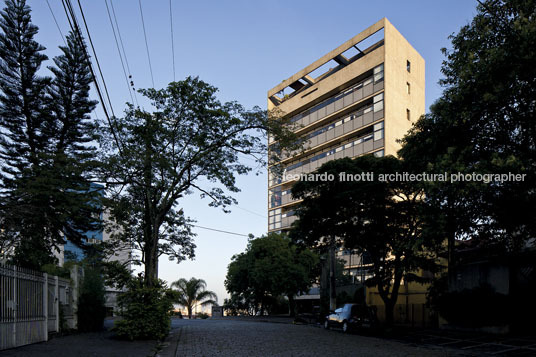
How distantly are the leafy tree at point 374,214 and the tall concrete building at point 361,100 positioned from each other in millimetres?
19907

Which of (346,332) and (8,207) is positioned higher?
(8,207)

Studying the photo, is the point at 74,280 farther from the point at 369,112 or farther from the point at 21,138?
the point at 369,112

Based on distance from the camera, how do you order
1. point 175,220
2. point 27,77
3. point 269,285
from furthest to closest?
point 269,285 < point 27,77 < point 175,220

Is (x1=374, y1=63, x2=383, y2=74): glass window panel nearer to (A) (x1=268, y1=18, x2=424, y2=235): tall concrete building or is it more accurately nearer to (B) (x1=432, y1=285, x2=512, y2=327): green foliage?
(A) (x1=268, y1=18, x2=424, y2=235): tall concrete building

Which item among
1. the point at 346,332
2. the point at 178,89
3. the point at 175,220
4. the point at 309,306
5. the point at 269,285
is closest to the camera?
the point at 178,89

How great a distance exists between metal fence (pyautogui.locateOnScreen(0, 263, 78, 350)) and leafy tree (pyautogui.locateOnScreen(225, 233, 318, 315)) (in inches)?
943

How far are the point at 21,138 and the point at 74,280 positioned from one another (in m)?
14.3

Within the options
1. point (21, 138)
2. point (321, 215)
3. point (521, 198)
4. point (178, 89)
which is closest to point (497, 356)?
point (521, 198)

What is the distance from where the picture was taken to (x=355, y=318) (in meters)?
22.2

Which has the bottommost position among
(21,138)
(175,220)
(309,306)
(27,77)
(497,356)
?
(309,306)

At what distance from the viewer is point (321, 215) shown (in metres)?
23.2

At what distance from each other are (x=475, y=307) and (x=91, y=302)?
53.6 ft

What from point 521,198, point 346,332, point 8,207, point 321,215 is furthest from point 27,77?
point 521,198

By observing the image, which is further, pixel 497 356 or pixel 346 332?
pixel 346 332
